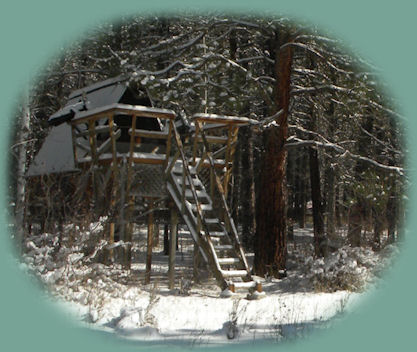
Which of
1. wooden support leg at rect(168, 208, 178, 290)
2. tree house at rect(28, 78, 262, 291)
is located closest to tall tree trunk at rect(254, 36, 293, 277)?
tree house at rect(28, 78, 262, 291)

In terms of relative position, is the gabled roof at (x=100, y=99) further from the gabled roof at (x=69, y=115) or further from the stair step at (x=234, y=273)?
the stair step at (x=234, y=273)

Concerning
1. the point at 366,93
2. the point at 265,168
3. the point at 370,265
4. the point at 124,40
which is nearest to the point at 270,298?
the point at 370,265

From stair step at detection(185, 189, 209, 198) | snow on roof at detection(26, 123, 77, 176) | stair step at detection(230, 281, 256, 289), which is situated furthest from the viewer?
snow on roof at detection(26, 123, 77, 176)

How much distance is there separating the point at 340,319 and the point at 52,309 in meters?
4.11

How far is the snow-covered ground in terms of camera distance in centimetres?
697

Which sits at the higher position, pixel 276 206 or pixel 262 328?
pixel 276 206

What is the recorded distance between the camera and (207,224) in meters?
11.7

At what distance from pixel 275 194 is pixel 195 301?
4.33m

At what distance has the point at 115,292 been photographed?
856 centimetres

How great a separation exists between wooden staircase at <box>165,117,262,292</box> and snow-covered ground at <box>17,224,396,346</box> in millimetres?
444

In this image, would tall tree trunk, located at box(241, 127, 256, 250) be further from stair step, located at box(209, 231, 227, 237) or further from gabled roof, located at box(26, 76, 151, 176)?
stair step, located at box(209, 231, 227, 237)

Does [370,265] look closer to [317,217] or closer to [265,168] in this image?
[265,168]

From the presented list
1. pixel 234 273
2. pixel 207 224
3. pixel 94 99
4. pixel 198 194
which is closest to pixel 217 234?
pixel 207 224

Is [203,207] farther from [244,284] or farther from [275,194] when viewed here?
[275,194]
